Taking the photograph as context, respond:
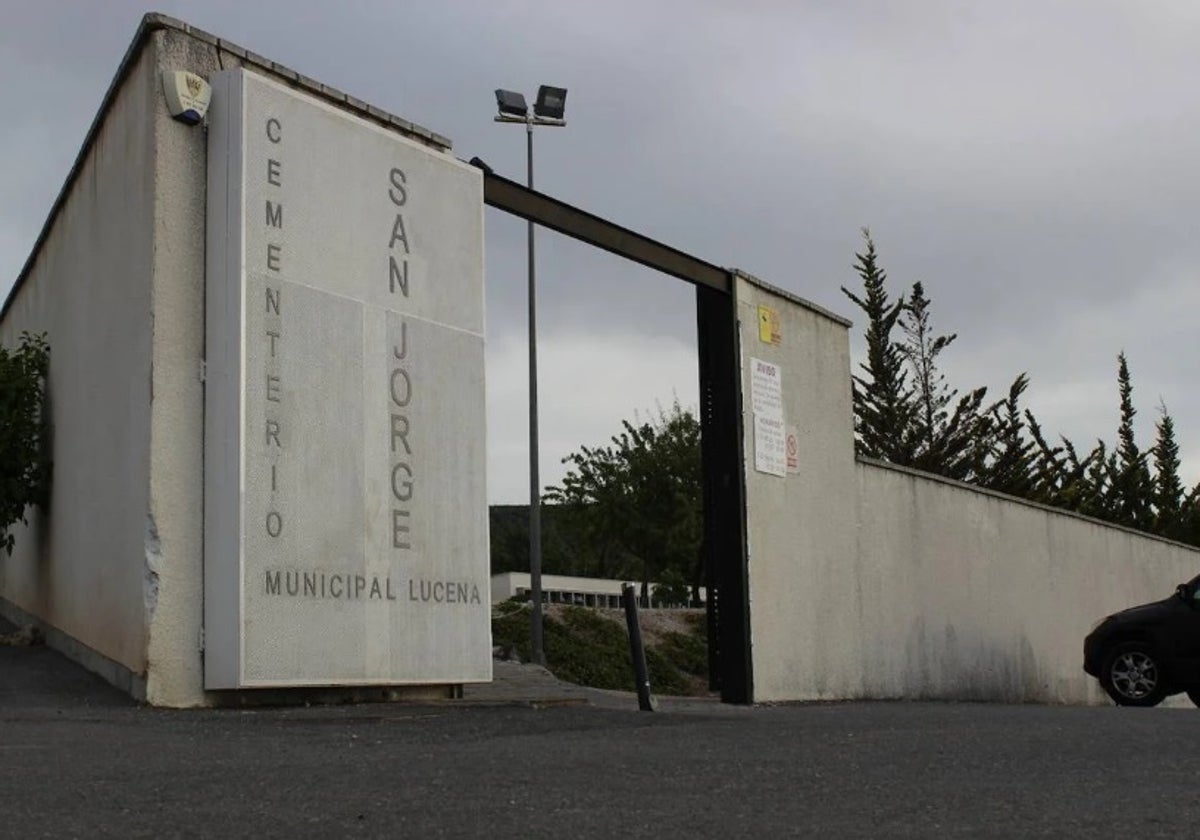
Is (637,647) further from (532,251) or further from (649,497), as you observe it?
(649,497)

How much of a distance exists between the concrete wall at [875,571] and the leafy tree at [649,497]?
21.2 m

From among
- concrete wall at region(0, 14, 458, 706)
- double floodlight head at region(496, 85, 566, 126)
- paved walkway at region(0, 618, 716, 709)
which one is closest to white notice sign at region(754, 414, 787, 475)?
paved walkway at region(0, 618, 716, 709)

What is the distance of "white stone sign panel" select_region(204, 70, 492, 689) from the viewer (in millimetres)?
11234

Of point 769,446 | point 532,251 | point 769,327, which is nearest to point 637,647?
point 769,446

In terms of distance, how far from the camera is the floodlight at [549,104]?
28094 mm

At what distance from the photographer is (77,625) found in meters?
13.0

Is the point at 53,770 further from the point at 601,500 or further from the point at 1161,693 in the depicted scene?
the point at 601,500

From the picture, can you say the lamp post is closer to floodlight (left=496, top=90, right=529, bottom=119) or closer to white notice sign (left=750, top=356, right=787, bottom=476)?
floodlight (left=496, top=90, right=529, bottom=119)

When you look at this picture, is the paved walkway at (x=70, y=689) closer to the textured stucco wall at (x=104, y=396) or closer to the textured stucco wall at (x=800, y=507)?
the textured stucco wall at (x=104, y=396)

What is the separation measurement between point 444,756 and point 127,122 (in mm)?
6634

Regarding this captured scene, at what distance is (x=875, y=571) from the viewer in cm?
1916

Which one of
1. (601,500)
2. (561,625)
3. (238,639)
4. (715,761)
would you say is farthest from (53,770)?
(601,500)

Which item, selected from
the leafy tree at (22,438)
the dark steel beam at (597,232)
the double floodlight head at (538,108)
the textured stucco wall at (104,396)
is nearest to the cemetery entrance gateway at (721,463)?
the dark steel beam at (597,232)

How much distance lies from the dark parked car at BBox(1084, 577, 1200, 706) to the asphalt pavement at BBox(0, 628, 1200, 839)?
580 cm
